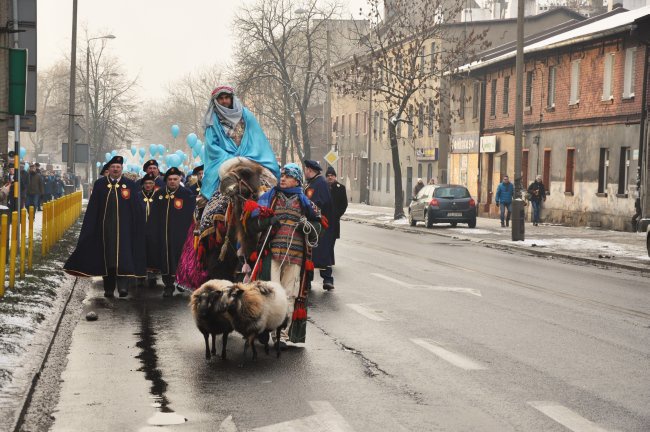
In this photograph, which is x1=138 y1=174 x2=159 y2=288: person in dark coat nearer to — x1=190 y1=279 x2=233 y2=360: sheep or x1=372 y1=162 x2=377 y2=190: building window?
x1=190 y1=279 x2=233 y2=360: sheep

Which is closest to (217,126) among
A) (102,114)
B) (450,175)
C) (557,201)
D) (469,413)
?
(469,413)

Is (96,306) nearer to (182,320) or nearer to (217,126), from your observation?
(182,320)

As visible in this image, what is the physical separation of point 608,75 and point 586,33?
198cm

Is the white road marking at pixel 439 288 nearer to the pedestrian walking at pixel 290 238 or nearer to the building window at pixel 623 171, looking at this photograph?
the pedestrian walking at pixel 290 238

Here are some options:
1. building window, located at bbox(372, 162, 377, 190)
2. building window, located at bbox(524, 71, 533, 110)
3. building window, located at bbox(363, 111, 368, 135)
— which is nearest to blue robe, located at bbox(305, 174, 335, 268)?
building window, located at bbox(524, 71, 533, 110)

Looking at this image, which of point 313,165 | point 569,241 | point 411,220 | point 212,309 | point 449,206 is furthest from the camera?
point 411,220

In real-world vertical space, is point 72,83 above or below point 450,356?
above

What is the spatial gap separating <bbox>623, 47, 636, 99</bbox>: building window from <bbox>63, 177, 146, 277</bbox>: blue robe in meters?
25.3

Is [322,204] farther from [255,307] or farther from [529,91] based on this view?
[529,91]

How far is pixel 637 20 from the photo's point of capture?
111ft

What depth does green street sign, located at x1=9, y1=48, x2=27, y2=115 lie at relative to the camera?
15.7 metres

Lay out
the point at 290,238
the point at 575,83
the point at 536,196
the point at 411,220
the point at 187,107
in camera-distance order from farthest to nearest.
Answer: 1. the point at 187,107
2. the point at 575,83
3. the point at 411,220
4. the point at 536,196
5. the point at 290,238

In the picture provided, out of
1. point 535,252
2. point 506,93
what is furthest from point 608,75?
point 535,252

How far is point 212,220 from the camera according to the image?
1082 cm
